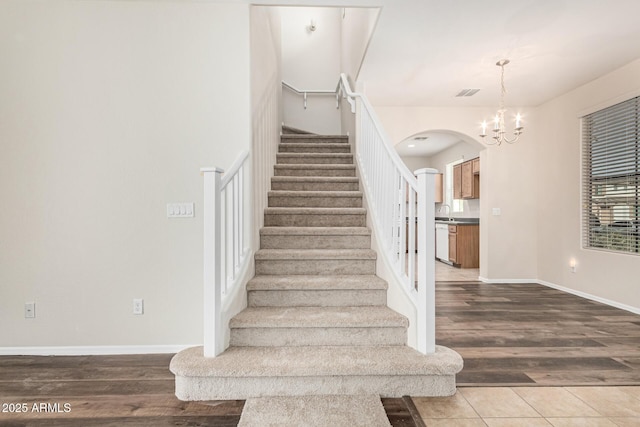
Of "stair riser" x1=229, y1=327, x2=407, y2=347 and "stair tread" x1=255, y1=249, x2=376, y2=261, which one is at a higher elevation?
"stair tread" x1=255, y1=249, x2=376, y2=261

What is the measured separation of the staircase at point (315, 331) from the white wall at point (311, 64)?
10.0 feet

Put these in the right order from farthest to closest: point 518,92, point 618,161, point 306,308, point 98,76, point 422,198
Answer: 1. point 518,92
2. point 618,161
3. point 98,76
4. point 306,308
5. point 422,198

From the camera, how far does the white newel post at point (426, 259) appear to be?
6.42 feet

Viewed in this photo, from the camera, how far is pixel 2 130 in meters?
2.49

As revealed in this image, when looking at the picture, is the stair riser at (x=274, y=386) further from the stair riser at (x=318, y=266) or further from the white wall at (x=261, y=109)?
the white wall at (x=261, y=109)

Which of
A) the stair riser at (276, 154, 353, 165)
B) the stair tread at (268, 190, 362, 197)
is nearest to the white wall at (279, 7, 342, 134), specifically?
the stair riser at (276, 154, 353, 165)

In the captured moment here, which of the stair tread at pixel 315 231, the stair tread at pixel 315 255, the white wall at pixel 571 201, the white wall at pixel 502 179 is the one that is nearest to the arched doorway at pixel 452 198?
the white wall at pixel 502 179

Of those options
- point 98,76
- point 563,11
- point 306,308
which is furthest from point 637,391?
point 98,76

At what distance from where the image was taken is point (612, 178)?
3.78 m

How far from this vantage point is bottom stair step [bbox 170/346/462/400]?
1.81 m

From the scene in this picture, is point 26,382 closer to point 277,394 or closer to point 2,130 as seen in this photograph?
point 277,394

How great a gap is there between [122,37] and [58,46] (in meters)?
0.47

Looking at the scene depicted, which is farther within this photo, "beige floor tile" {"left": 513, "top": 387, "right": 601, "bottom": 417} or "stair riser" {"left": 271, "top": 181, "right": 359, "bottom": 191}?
"stair riser" {"left": 271, "top": 181, "right": 359, "bottom": 191}

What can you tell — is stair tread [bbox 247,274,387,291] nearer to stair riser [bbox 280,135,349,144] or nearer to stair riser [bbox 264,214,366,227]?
stair riser [bbox 264,214,366,227]
